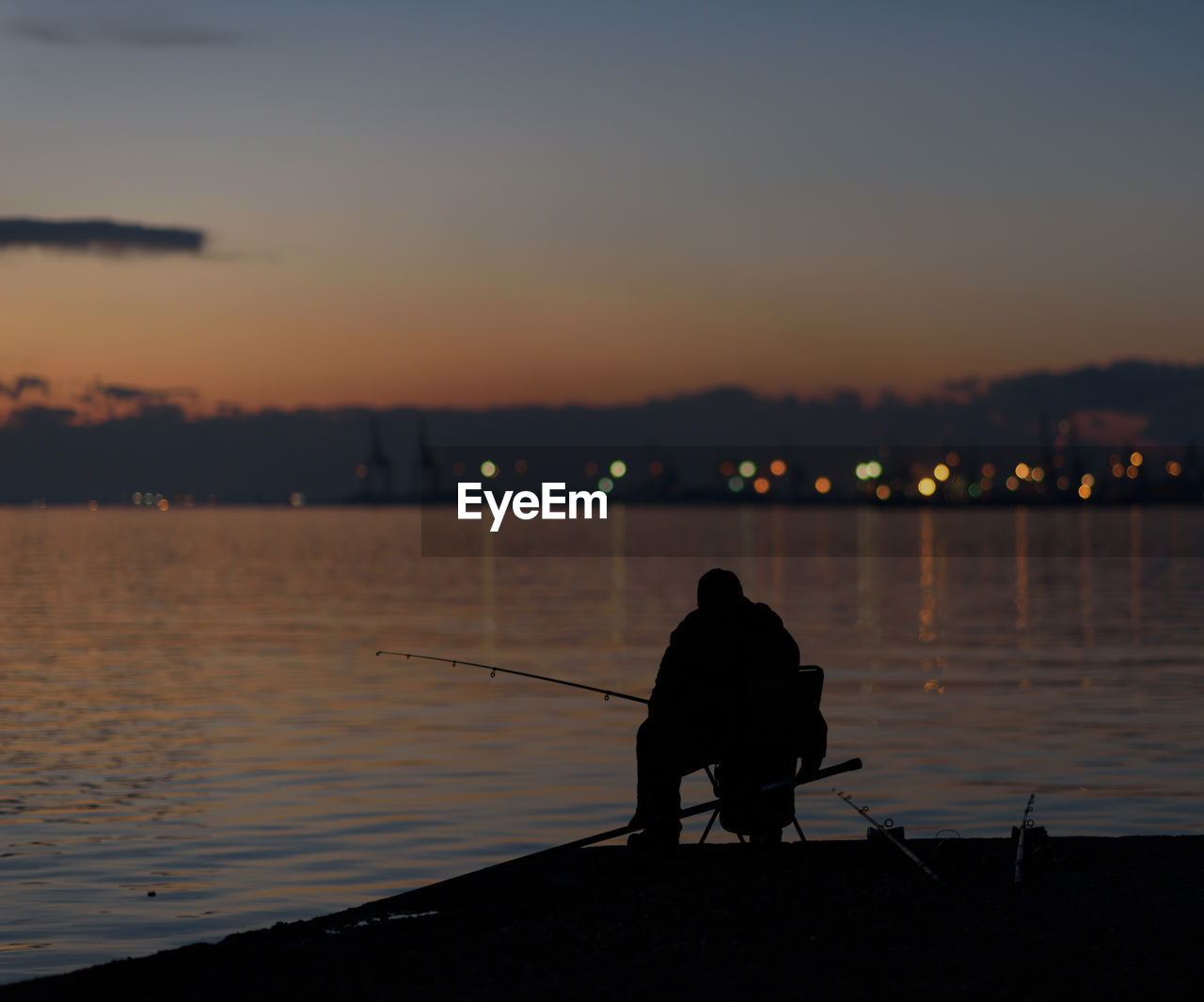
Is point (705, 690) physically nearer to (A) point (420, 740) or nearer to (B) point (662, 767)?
(B) point (662, 767)

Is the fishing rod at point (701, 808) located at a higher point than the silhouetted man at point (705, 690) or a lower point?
lower

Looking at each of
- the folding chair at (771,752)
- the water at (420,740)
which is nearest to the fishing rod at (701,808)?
the folding chair at (771,752)

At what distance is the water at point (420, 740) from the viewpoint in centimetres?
1255

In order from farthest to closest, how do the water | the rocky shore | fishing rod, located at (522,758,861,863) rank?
the water → fishing rod, located at (522,758,861,863) → the rocky shore

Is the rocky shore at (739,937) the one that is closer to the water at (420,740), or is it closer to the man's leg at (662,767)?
the man's leg at (662,767)

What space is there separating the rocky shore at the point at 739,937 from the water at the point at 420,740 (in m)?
2.21

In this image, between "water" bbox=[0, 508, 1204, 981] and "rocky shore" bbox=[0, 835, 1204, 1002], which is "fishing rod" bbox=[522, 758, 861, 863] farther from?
"water" bbox=[0, 508, 1204, 981]

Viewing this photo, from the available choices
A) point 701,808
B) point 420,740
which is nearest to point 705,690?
point 701,808

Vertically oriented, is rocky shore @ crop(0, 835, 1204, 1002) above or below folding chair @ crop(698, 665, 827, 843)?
below

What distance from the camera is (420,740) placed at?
64.7 ft

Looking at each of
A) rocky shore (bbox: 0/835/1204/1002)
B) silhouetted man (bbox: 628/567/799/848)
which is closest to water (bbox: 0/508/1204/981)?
rocky shore (bbox: 0/835/1204/1002)

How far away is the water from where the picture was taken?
12.6m

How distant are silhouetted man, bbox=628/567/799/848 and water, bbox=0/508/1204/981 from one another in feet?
8.96

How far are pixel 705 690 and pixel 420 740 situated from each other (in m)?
10.4
